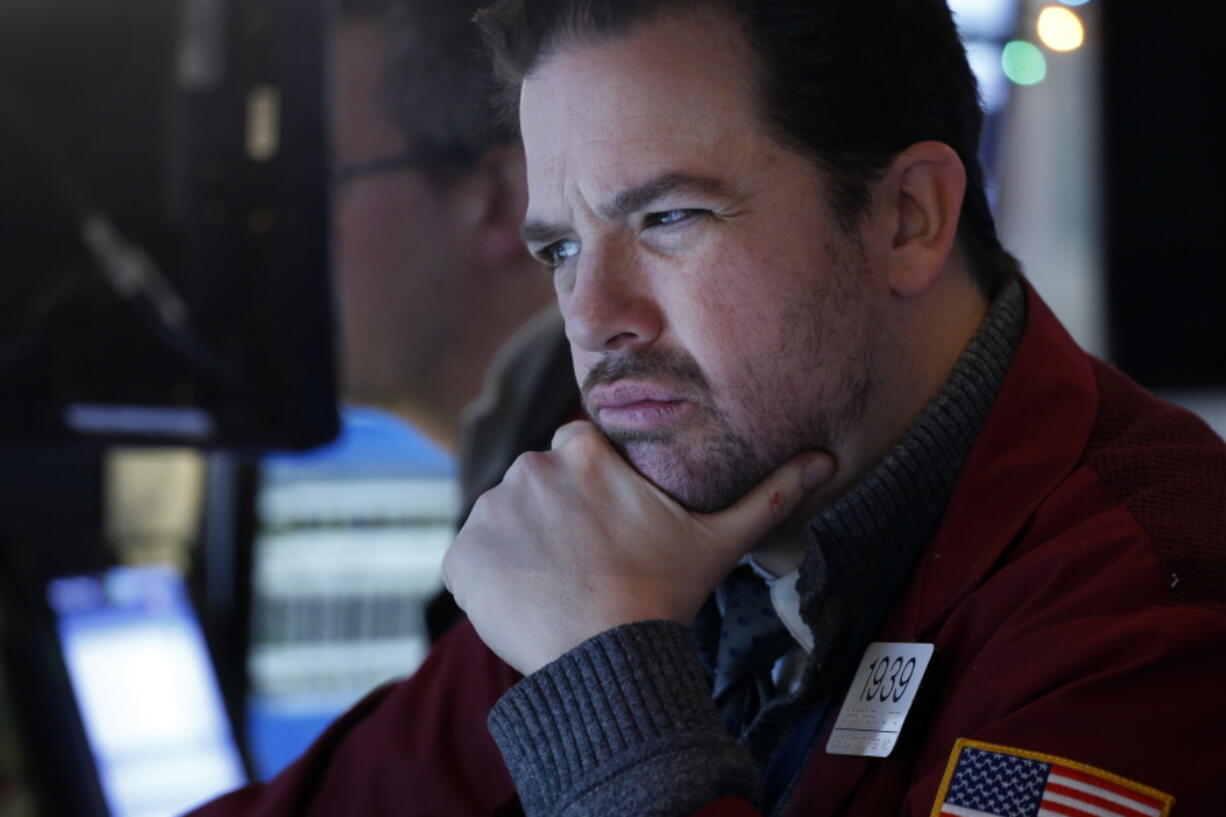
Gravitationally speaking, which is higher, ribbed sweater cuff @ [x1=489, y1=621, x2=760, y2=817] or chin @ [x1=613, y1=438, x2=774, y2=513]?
chin @ [x1=613, y1=438, x2=774, y2=513]

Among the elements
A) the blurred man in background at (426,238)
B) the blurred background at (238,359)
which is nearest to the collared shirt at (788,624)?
the blurred background at (238,359)

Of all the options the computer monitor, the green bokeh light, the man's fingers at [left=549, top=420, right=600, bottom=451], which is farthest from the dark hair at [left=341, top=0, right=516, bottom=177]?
the green bokeh light

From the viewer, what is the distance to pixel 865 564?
1.10m

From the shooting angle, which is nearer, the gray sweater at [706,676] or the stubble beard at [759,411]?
the gray sweater at [706,676]

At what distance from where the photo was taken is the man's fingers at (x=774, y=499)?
1097 millimetres

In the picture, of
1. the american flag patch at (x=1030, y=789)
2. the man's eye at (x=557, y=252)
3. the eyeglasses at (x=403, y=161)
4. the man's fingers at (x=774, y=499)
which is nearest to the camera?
the american flag patch at (x=1030, y=789)

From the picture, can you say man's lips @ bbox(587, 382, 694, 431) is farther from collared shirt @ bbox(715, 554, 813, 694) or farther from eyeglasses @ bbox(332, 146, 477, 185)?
eyeglasses @ bbox(332, 146, 477, 185)

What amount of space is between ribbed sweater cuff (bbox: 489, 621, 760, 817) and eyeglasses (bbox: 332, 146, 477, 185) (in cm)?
122

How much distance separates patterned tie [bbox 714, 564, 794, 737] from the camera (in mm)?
1203

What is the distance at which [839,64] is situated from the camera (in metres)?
1.15

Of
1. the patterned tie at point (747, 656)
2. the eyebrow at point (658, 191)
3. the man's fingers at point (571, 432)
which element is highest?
the eyebrow at point (658, 191)

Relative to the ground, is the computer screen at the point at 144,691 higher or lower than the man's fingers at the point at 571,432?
lower

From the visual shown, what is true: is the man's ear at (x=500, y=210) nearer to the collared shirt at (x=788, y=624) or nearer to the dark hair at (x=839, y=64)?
the dark hair at (x=839, y=64)

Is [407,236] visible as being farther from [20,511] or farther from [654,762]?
[654,762]
